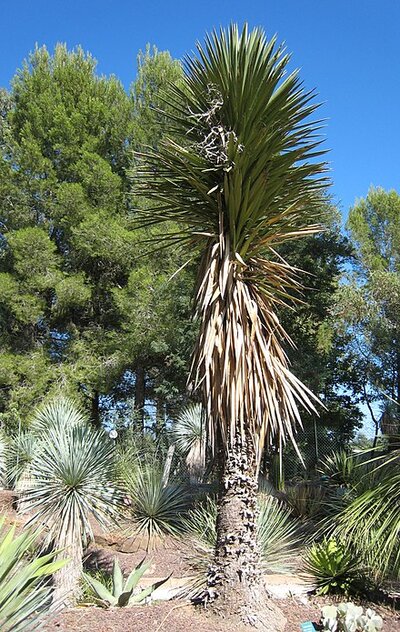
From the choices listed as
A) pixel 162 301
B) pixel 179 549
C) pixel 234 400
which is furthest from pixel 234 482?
pixel 162 301

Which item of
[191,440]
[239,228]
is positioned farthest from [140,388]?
[239,228]

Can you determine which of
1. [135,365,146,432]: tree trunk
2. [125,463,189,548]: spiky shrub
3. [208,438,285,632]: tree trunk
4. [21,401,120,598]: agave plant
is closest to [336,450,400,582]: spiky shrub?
[208,438,285,632]: tree trunk

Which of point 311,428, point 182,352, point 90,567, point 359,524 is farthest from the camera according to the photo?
point 182,352

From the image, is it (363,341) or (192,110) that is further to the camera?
(363,341)

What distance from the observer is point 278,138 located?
597 cm

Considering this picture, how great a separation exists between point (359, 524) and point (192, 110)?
16.1 ft

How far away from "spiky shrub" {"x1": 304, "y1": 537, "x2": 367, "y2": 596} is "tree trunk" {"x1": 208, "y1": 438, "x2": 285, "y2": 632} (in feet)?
4.79

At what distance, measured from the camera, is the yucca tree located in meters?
5.39

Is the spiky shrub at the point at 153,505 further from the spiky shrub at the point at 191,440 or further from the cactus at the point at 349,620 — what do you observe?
the cactus at the point at 349,620

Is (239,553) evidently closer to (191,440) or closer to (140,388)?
(191,440)

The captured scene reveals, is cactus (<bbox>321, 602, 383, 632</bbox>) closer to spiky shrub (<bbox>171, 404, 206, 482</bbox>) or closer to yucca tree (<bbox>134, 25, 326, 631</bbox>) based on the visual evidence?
yucca tree (<bbox>134, 25, 326, 631</bbox>)

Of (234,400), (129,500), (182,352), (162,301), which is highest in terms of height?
(162,301)

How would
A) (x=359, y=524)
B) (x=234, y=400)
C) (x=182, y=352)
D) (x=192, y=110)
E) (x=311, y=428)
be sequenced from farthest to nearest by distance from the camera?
(x=182, y=352) < (x=311, y=428) < (x=192, y=110) < (x=359, y=524) < (x=234, y=400)

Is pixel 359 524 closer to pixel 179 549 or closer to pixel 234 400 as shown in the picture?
pixel 234 400
